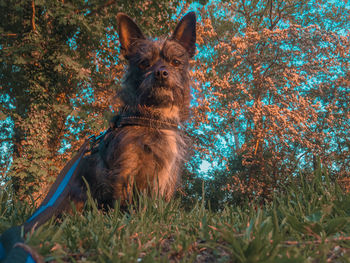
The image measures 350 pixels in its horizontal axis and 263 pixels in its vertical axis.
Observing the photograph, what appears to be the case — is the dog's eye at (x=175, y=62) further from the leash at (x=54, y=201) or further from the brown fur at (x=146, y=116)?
the leash at (x=54, y=201)

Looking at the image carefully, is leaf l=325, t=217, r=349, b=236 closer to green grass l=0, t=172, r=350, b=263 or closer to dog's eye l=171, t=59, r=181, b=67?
green grass l=0, t=172, r=350, b=263

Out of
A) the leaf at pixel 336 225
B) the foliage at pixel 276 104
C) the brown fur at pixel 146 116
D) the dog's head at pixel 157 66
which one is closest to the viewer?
the leaf at pixel 336 225

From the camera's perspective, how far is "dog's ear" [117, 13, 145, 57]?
3.79 m

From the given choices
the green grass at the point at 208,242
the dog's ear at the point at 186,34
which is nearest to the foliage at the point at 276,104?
the dog's ear at the point at 186,34

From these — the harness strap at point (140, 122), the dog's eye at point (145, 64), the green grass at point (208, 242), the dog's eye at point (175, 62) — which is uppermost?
the dog's eye at point (175, 62)

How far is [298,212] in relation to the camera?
6.36 feet

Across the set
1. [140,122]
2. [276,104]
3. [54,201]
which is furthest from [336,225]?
[276,104]

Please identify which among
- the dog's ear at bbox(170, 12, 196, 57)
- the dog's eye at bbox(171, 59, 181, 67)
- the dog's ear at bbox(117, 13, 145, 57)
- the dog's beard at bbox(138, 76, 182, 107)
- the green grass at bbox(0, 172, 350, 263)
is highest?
the dog's ear at bbox(170, 12, 196, 57)

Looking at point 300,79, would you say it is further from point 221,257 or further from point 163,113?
point 221,257

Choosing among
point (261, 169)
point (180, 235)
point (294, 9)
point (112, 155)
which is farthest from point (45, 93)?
point (294, 9)

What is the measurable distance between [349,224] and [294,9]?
20253mm

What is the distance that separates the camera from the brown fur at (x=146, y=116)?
3129 millimetres

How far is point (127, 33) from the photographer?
3900 mm

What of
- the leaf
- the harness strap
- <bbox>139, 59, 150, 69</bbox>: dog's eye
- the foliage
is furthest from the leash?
the foliage
